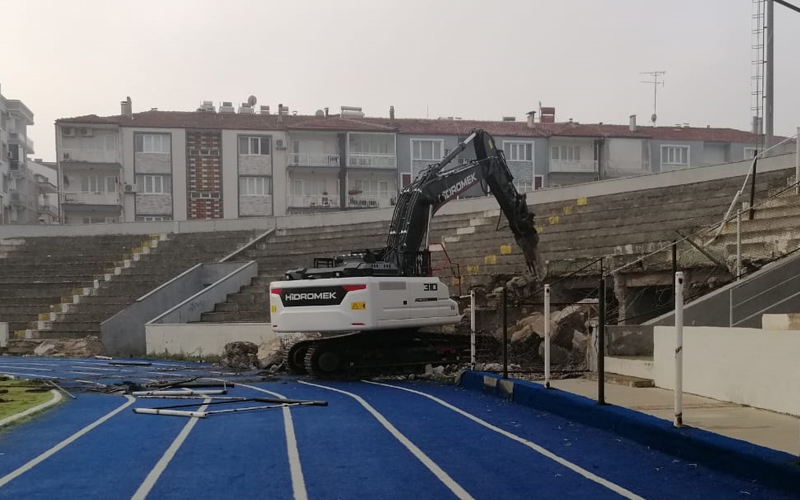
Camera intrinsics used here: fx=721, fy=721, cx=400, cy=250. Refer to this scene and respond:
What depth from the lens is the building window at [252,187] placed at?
50781mm

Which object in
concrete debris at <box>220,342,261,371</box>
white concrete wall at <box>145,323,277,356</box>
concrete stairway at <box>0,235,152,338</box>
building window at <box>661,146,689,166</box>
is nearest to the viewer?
concrete debris at <box>220,342,261,371</box>

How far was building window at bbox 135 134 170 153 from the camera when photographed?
164ft

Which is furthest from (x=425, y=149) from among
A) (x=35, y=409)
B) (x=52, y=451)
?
(x=52, y=451)

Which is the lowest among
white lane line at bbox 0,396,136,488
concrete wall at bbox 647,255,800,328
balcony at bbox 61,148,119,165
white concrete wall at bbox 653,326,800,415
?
white lane line at bbox 0,396,136,488

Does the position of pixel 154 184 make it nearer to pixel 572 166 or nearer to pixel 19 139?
pixel 19 139

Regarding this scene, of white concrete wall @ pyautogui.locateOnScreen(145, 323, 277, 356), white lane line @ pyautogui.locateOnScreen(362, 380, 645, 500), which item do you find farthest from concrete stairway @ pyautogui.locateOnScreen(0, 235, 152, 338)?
white lane line @ pyautogui.locateOnScreen(362, 380, 645, 500)

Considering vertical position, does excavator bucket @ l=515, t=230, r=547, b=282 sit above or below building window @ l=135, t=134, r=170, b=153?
below

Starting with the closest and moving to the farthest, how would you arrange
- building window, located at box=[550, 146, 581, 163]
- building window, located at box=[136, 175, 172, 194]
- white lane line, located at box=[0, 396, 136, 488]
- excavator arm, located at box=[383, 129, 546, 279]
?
white lane line, located at box=[0, 396, 136, 488], excavator arm, located at box=[383, 129, 546, 279], building window, located at box=[136, 175, 172, 194], building window, located at box=[550, 146, 581, 163]

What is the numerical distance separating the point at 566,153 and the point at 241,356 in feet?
127

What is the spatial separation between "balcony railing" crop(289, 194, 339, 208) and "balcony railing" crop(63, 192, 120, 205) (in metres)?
12.0

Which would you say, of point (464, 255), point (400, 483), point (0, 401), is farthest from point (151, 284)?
point (400, 483)

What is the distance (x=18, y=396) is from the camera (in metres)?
11.6

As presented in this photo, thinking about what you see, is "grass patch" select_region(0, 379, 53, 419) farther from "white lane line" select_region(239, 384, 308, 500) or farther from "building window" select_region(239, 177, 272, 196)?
"building window" select_region(239, 177, 272, 196)

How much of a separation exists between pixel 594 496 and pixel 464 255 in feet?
65.2
